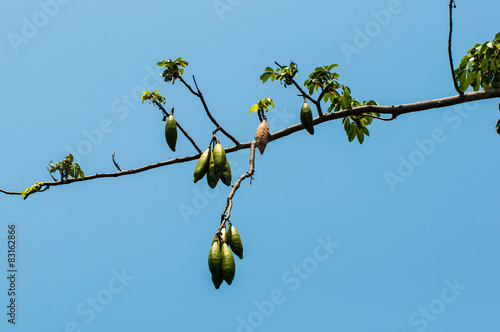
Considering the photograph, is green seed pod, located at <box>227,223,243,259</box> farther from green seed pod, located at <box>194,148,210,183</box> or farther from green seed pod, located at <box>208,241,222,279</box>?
green seed pod, located at <box>194,148,210,183</box>

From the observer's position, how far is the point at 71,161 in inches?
171

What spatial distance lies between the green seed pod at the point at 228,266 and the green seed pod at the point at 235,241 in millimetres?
172

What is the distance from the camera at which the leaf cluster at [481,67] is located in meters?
3.53

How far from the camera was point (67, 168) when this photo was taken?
4.30m

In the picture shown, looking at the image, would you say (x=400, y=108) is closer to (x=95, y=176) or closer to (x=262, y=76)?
(x=262, y=76)

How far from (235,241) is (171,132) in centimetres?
110

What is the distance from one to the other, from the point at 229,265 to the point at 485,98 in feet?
6.77

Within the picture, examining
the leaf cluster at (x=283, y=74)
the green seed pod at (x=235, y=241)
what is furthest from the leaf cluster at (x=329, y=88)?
the green seed pod at (x=235, y=241)

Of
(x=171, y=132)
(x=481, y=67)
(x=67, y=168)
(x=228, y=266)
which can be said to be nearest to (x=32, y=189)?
(x=67, y=168)

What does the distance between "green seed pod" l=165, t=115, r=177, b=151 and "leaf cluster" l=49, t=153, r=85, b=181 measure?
1379mm

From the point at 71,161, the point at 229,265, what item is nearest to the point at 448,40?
the point at 229,265

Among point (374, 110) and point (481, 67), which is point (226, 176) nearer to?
point (374, 110)

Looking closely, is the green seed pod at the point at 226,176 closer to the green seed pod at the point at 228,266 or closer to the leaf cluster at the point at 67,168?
the green seed pod at the point at 228,266

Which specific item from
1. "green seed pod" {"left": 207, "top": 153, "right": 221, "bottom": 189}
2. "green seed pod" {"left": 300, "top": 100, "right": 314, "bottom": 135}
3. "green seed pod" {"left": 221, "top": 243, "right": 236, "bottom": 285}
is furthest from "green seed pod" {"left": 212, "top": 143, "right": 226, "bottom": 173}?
"green seed pod" {"left": 300, "top": 100, "right": 314, "bottom": 135}
